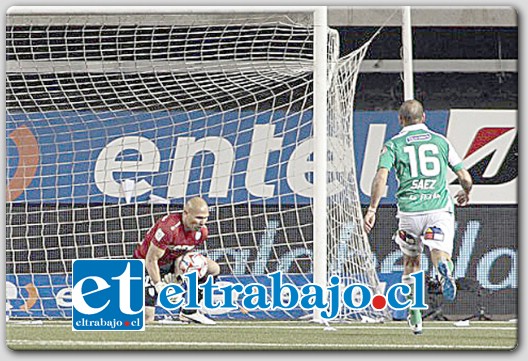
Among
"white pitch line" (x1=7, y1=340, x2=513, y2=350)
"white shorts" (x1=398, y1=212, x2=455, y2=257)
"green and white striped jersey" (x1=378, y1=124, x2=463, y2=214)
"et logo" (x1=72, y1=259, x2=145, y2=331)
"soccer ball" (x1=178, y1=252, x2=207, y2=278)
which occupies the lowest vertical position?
"white pitch line" (x1=7, y1=340, x2=513, y2=350)

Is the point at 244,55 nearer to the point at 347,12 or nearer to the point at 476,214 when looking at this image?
the point at 347,12

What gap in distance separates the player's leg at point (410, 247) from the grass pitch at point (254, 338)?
4.1 inches

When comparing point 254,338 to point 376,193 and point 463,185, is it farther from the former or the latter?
point 463,185

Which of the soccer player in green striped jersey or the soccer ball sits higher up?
the soccer player in green striped jersey

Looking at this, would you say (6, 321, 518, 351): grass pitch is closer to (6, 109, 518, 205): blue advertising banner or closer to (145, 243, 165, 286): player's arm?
(145, 243, 165, 286): player's arm

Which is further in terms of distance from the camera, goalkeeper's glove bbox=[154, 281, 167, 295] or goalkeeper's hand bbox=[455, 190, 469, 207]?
goalkeeper's hand bbox=[455, 190, 469, 207]

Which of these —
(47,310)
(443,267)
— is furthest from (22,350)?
(443,267)

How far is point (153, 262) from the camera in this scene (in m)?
9.41

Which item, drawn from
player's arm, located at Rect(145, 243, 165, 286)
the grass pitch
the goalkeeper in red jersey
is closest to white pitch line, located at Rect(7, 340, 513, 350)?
the grass pitch

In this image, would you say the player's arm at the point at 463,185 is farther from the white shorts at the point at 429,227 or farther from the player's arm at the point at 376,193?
the player's arm at the point at 376,193

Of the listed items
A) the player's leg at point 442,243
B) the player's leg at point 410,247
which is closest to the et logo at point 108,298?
the player's leg at point 410,247

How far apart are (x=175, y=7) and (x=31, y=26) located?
0.54 metres

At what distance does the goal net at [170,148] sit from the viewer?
9.34 m

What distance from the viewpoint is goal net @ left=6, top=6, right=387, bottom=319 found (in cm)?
934
